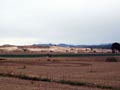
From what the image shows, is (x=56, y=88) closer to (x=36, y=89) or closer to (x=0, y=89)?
(x=36, y=89)

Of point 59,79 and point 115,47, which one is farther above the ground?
point 115,47

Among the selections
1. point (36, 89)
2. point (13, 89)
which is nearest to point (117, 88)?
point (36, 89)

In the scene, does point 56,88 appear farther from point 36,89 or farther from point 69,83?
point 69,83

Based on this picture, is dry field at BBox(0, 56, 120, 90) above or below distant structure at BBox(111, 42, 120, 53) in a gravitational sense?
below

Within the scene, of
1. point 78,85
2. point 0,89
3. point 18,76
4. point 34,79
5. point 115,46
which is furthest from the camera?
point 115,46

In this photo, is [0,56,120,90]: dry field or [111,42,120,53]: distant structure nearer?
[0,56,120,90]: dry field

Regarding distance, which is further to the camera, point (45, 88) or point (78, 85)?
point (78, 85)

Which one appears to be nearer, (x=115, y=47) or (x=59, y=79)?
(x=59, y=79)

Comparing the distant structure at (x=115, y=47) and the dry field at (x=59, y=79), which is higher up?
the distant structure at (x=115, y=47)

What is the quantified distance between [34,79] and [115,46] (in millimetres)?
146138

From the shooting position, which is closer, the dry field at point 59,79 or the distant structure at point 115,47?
the dry field at point 59,79

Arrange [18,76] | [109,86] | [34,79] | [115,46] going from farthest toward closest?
1. [115,46]
2. [18,76]
3. [34,79]
4. [109,86]

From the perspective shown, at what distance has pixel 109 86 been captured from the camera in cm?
3067

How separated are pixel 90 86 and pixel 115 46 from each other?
6017 inches
